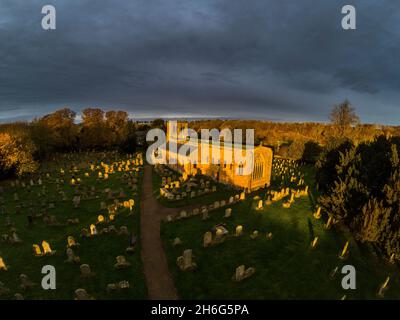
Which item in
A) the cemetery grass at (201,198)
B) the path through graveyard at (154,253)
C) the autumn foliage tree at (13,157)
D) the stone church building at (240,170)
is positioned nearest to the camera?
the path through graveyard at (154,253)

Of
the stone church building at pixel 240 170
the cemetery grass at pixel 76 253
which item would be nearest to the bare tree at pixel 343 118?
the stone church building at pixel 240 170

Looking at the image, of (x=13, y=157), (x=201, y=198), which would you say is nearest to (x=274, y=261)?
(x=201, y=198)

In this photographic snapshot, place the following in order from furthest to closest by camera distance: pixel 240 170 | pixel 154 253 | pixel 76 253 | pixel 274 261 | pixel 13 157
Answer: pixel 13 157 < pixel 240 170 < pixel 154 253 < pixel 76 253 < pixel 274 261

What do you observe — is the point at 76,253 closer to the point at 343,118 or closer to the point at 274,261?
the point at 274,261

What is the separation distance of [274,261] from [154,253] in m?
8.49

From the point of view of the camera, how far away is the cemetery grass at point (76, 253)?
38.8ft

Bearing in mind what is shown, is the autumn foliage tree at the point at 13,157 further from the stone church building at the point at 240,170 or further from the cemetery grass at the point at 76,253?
the stone church building at the point at 240,170

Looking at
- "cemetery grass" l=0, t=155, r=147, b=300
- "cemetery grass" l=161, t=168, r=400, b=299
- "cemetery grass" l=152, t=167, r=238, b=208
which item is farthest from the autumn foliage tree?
"cemetery grass" l=161, t=168, r=400, b=299

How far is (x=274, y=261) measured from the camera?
14.0 meters

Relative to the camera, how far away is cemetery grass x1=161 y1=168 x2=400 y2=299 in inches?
461

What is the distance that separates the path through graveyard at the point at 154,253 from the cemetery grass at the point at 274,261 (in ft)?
1.75

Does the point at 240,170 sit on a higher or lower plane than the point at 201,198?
higher

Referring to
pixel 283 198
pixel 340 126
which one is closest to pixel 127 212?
pixel 283 198

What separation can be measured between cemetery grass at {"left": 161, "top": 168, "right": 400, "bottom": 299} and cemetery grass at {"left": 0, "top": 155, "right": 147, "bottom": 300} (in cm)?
289
